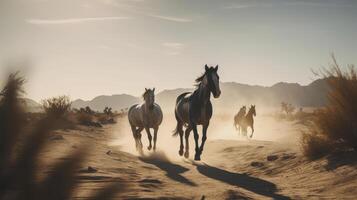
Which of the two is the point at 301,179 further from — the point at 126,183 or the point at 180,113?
the point at 126,183

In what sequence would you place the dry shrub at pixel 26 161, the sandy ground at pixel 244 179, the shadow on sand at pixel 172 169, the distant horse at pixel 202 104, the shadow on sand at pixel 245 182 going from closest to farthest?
the dry shrub at pixel 26 161
the sandy ground at pixel 244 179
the shadow on sand at pixel 245 182
the shadow on sand at pixel 172 169
the distant horse at pixel 202 104

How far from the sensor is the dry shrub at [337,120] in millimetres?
8586

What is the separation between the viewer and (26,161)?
950mm

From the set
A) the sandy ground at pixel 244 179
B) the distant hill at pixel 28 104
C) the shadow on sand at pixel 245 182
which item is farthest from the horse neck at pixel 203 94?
the distant hill at pixel 28 104

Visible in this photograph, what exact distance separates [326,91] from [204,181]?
3853mm

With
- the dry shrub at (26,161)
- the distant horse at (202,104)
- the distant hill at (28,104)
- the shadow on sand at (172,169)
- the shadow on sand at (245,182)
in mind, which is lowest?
the shadow on sand at (245,182)

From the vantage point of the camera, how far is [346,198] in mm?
6082

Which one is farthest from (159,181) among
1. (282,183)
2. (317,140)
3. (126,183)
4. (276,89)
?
(276,89)

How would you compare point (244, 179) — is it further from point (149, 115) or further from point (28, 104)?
point (28, 104)

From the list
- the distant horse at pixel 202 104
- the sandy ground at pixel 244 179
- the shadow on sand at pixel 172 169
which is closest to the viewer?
the sandy ground at pixel 244 179

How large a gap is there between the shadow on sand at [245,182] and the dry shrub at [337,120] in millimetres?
1642

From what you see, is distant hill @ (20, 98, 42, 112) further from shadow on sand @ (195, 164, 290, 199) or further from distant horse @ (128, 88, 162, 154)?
distant horse @ (128, 88, 162, 154)

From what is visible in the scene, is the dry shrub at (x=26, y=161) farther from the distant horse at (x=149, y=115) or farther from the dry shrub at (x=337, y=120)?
the distant horse at (x=149, y=115)

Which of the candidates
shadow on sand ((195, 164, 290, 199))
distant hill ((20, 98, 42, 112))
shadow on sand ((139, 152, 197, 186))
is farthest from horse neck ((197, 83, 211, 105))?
distant hill ((20, 98, 42, 112))
